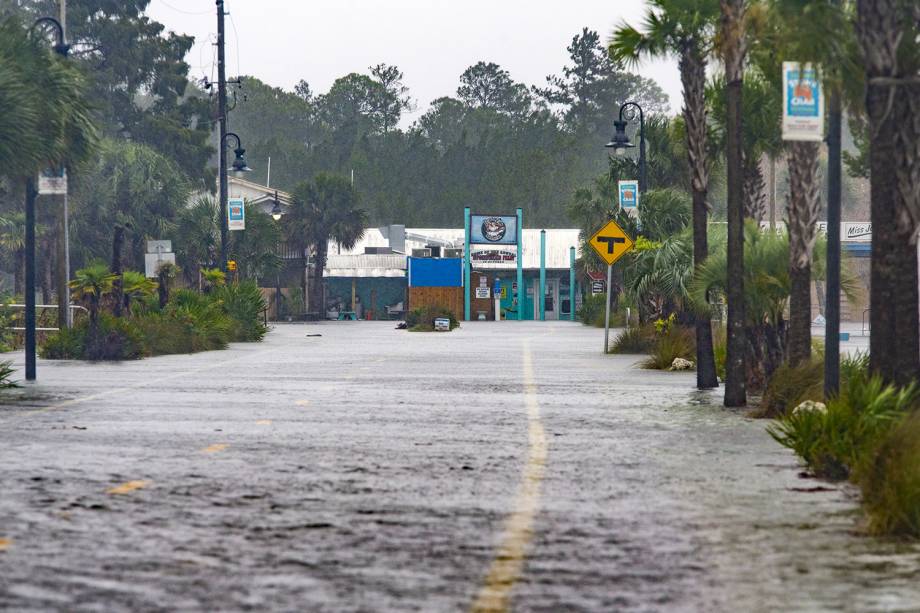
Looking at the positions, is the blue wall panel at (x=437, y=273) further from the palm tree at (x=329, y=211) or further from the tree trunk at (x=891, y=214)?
the tree trunk at (x=891, y=214)

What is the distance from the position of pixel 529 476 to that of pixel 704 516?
256 cm

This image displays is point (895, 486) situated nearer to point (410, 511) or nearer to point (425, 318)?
point (410, 511)

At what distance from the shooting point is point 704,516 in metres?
10.7

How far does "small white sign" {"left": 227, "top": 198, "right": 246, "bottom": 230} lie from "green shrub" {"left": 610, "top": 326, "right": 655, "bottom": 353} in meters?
20.1

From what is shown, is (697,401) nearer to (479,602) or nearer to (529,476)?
(529,476)

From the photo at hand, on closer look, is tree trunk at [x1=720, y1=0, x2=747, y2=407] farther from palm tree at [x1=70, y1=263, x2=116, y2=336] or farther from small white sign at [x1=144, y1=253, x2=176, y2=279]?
small white sign at [x1=144, y1=253, x2=176, y2=279]

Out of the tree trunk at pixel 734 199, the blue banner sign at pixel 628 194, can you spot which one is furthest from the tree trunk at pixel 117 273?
the tree trunk at pixel 734 199

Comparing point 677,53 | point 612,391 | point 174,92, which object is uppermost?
point 174,92

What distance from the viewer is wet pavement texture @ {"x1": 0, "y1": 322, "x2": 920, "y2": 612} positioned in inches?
316

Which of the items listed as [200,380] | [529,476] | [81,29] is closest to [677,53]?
[200,380]

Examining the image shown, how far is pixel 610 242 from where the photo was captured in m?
39.3

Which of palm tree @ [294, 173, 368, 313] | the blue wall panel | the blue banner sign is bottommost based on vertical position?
the blue wall panel

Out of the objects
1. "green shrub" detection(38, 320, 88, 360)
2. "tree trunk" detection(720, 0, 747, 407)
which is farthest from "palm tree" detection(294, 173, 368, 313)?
"tree trunk" detection(720, 0, 747, 407)

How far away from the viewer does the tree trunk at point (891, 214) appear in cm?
1554
